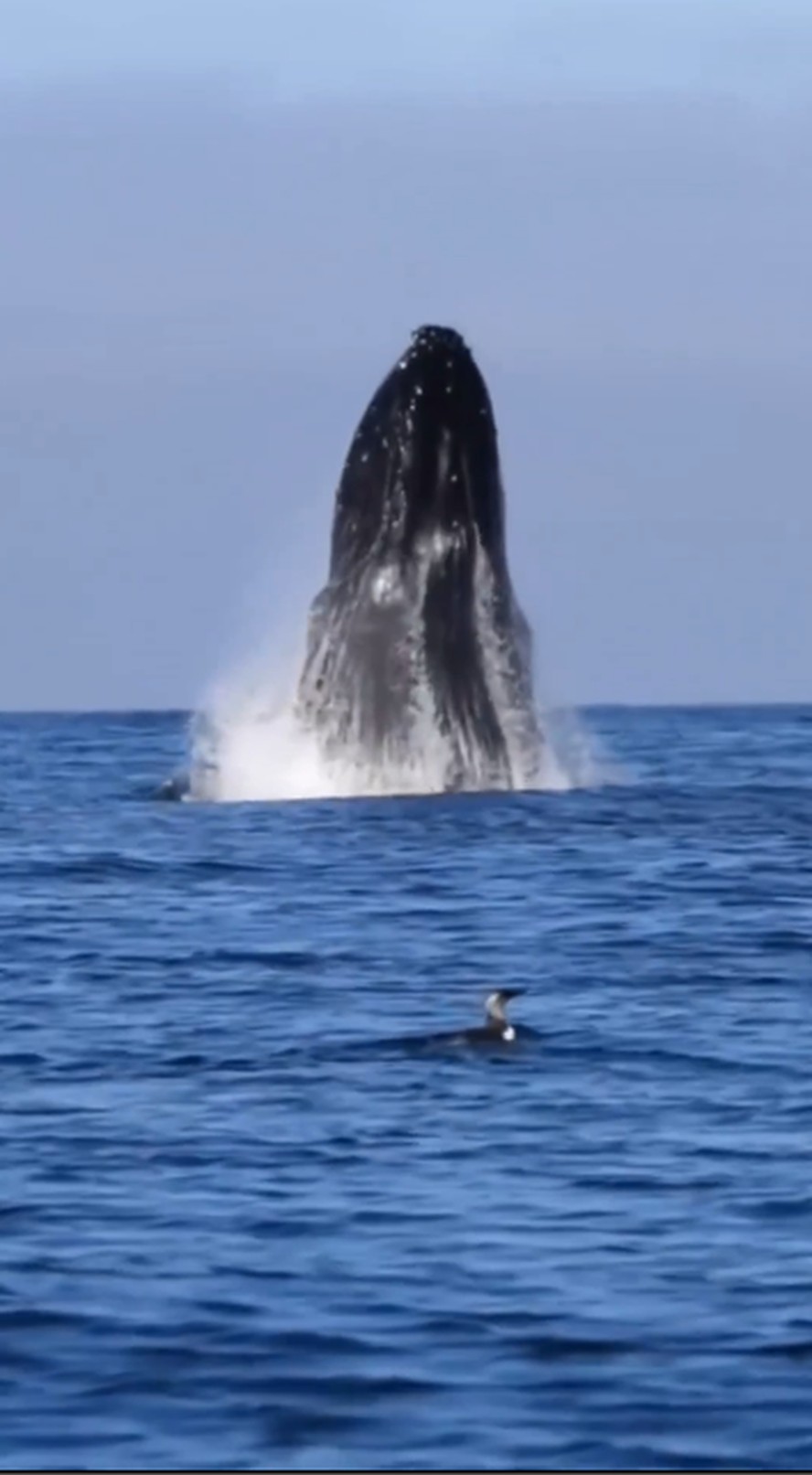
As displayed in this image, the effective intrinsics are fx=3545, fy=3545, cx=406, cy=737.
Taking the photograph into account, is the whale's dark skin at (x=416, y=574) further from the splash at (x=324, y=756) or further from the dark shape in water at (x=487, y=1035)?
the dark shape in water at (x=487, y=1035)

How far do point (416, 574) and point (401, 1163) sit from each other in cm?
1455

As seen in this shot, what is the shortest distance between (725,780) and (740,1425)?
27.5 metres

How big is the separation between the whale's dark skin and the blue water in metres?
2.19

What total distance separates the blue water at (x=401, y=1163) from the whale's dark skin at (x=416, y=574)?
2193 mm

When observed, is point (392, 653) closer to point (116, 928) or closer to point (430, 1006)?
point (116, 928)

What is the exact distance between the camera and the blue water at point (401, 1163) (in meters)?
11.7

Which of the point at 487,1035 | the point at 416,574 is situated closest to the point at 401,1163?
the point at 487,1035

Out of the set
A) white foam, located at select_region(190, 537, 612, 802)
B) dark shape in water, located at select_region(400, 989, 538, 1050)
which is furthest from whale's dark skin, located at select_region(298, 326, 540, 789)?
dark shape in water, located at select_region(400, 989, 538, 1050)

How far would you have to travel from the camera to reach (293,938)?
73.6 ft

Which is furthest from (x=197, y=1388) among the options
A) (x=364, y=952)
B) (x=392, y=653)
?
(x=392, y=653)

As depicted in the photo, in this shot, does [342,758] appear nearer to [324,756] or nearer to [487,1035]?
[324,756]

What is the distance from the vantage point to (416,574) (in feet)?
96.4

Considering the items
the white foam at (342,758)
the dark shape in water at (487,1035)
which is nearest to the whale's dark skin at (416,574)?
the white foam at (342,758)

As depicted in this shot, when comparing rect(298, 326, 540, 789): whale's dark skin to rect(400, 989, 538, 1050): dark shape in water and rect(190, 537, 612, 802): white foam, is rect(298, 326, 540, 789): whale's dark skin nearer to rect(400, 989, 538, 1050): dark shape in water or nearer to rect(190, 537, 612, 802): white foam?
rect(190, 537, 612, 802): white foam
